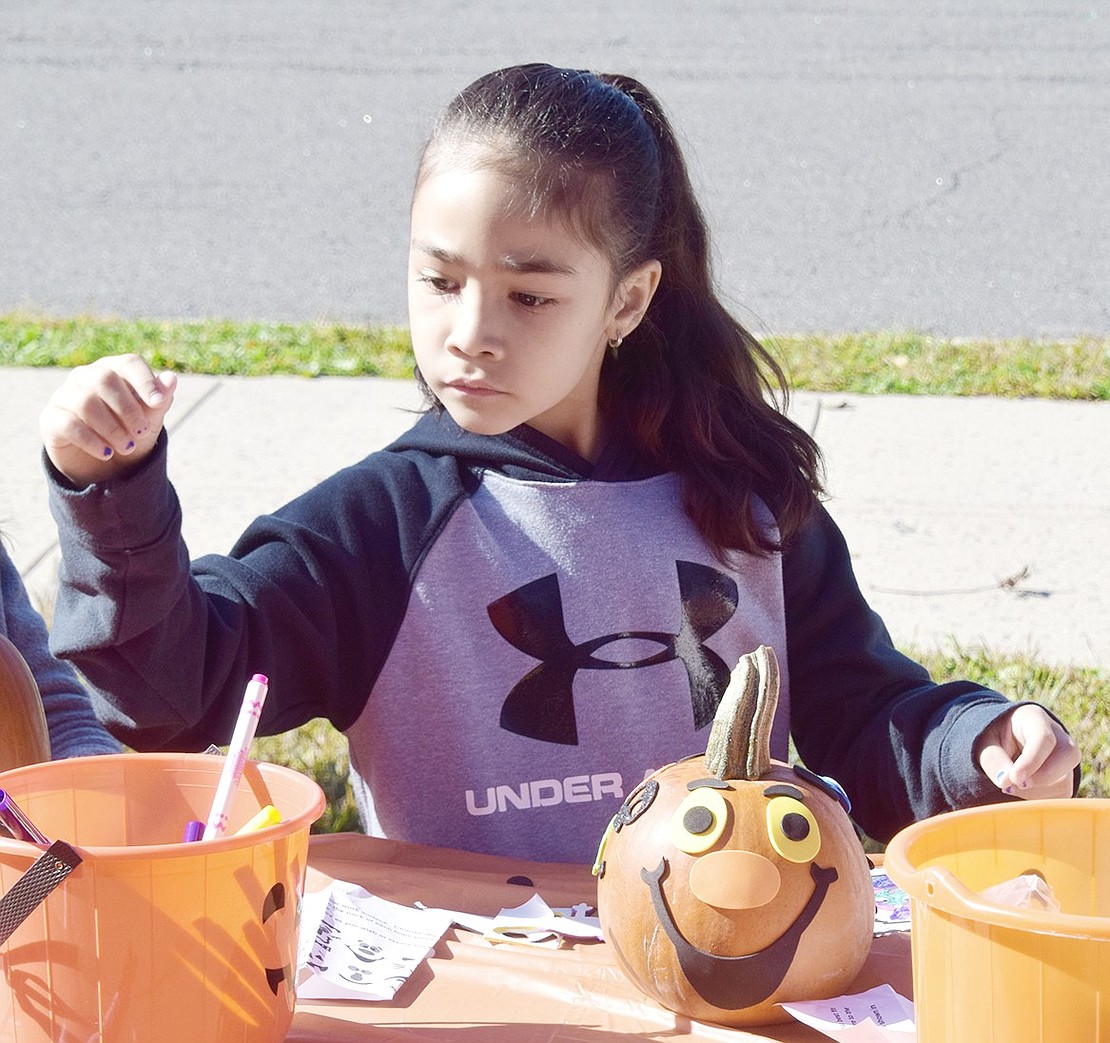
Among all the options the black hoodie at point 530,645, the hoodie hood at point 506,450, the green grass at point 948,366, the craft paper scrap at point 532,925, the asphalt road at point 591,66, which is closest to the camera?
the craft paper scrap at point 532,925

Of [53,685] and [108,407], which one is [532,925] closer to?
[108,407]

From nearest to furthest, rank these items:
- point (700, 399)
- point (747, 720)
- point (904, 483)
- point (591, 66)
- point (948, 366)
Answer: point (747, 720) < point (700, 399) < point (904, 483) < point (948, 366) < point (591, 66)

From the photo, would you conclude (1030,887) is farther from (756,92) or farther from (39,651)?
(756,92)

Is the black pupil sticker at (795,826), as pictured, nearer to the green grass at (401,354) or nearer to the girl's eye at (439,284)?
the girl's eye at (439,284)

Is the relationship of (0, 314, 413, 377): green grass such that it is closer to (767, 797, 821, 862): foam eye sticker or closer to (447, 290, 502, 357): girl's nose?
(447, 290, 502, 357): girl's nose

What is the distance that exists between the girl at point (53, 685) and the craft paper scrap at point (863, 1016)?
3.59 ft

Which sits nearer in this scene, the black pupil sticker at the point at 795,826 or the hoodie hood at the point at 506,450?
the black pupil sticker at the point at 795,826

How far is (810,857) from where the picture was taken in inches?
49.6

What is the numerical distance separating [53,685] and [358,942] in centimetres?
85

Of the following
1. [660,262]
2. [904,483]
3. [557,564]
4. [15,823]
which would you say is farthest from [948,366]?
[15,823]

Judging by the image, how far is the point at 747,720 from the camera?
1.30 meters

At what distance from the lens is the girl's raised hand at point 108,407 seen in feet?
4.33

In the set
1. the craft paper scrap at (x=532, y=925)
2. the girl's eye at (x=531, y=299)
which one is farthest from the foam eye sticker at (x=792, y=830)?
the girl's eye at (x=531, y=299)

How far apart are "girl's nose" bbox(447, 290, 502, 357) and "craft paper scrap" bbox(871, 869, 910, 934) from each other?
67 centimetres
